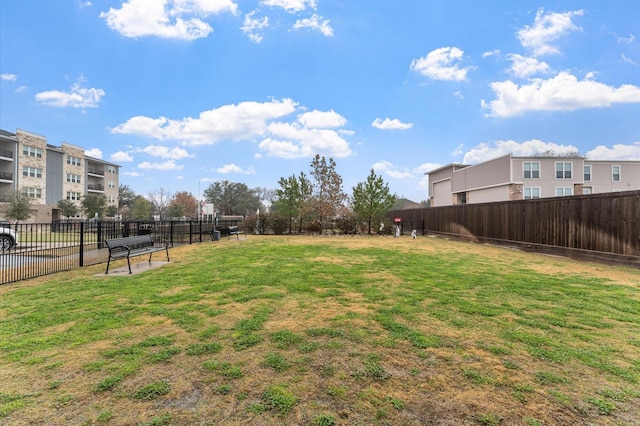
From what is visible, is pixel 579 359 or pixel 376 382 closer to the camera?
pixel 376 382

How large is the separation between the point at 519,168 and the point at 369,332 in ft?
116

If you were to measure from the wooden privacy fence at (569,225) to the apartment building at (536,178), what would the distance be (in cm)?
1798

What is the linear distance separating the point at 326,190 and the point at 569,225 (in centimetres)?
1719

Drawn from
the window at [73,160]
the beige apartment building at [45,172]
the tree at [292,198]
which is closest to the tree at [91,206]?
the beige apartment building at [45,172]

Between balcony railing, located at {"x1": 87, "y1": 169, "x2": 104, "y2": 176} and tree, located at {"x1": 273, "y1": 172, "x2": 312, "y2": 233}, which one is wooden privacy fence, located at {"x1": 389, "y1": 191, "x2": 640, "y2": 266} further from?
balcony railing, located at {"x1": 87, "y1": 169, "x2": 104, "y2": 176}

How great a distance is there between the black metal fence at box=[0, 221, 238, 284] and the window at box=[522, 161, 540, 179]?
30.6 metres

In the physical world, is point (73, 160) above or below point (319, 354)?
above

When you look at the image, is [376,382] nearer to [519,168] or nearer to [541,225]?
[541,225]

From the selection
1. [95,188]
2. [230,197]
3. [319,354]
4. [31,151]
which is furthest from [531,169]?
[95,188]

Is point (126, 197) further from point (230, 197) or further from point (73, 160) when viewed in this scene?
point (230, 197)

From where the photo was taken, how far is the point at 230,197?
67.1 metres

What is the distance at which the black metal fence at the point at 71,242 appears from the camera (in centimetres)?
796

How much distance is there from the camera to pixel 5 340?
3.60m

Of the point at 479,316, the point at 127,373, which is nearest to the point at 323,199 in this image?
the point at 479,316
